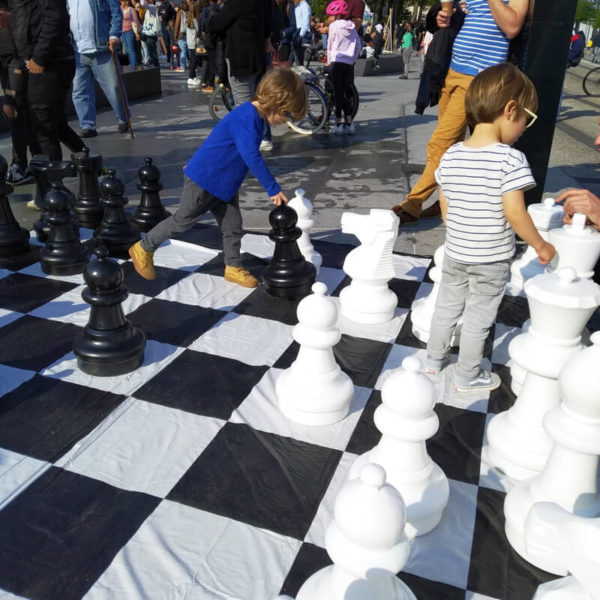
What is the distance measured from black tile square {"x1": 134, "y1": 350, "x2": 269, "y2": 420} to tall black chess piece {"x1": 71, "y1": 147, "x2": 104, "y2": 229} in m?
1.35

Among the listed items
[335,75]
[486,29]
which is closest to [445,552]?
[486,29]

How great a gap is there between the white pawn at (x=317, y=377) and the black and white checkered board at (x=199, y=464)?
0.04 metres

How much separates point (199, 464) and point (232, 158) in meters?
1.30

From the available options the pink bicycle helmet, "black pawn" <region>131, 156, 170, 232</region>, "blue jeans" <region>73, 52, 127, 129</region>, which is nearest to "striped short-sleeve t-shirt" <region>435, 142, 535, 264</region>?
"black pawn" <region>131, 156, 170, 232</region>

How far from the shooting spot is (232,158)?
90.0 inches

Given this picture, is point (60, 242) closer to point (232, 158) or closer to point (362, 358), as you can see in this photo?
point (232, 158)

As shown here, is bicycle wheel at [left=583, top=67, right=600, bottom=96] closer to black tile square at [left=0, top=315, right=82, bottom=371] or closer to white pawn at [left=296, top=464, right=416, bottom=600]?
black tile square at [left=0, top=315, right=82, bottom=371]

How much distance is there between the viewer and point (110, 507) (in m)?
1.29

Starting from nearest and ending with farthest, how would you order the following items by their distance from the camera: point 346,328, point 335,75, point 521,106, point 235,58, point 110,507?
point 110,507 → point 521,106 → point 346,328 → point 235,58 → point 335,75

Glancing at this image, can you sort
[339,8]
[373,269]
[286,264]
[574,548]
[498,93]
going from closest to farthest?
1. [574,548]
2. [498,93]
3. [373,269]
4. [286,264]
5. [339,8]

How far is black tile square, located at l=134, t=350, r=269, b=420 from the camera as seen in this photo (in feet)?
5.39

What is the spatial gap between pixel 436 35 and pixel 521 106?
5.58 ft

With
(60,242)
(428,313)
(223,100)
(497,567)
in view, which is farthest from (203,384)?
(223,100)

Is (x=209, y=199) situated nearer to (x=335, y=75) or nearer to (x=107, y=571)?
(x=107, y=571)
